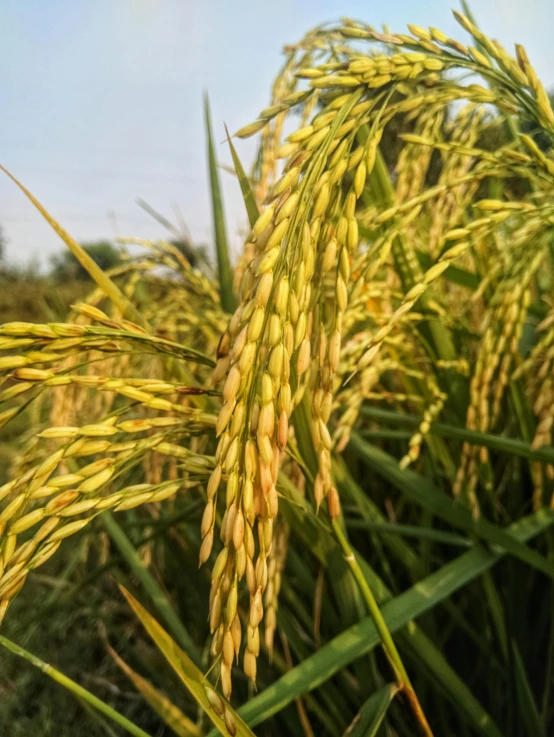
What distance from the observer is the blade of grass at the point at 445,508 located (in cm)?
71

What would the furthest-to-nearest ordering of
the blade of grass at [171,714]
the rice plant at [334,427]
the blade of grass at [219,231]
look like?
the blade of grass at [219,231], the blade of grass at [171,714], the rice plant at [334,427]

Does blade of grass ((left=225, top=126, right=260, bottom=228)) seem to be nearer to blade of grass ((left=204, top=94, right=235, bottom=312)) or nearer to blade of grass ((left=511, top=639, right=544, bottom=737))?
blade of grass ((left=204, top=94, right=235, bottom=312))

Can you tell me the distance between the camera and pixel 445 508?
80 centimetres

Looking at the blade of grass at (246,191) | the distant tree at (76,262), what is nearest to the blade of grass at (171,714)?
the blade of grass at (246,191)

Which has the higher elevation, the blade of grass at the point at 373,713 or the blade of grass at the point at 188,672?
the blade of grass at the point at 188,672

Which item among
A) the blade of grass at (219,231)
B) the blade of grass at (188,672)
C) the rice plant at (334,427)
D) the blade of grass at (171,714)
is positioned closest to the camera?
the rice plant at (334,427)

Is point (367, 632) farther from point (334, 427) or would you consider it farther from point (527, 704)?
point (334, 427)

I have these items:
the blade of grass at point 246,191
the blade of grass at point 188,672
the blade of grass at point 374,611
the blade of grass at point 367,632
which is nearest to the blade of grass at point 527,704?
the blade of grass at point 367,632

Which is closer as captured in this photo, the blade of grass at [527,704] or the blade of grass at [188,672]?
the blade of grass at [188,672]

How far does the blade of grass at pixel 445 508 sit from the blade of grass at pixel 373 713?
0.84 feet

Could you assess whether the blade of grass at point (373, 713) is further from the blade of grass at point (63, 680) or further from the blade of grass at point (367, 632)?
the blade of grass at point (63, 680)

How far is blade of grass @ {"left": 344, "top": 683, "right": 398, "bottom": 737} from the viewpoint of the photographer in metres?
0.54

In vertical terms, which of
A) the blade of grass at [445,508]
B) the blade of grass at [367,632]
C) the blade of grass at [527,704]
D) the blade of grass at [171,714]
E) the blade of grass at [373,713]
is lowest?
the blade of grass at [527,704]

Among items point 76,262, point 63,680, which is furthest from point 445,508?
point 76,262
